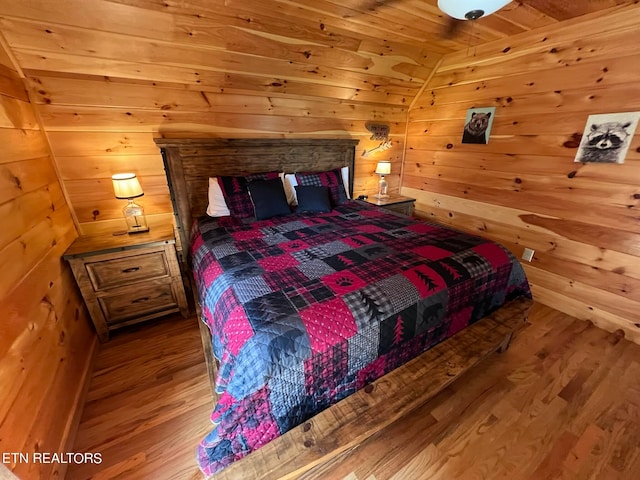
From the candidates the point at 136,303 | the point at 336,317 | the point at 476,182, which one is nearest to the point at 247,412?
the point at 336,317

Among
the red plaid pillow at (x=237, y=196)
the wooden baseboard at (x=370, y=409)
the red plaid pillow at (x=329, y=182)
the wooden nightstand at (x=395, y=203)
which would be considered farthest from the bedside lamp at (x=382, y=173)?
the wooden baseboard at (x=370, y=409)

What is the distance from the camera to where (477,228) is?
106 inches

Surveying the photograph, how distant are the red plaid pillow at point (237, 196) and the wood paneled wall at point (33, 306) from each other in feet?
3.49

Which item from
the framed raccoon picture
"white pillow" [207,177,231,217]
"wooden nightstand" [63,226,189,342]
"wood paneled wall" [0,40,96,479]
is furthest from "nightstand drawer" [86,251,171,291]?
the framed raccoon picture

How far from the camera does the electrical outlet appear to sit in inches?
89.8

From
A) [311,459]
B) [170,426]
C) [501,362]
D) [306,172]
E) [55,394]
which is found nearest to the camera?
[311,459]

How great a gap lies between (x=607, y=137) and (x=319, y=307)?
7.45ft

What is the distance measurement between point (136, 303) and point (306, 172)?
1758mm

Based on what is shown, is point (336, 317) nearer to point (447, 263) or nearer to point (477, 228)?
point (447, 263)

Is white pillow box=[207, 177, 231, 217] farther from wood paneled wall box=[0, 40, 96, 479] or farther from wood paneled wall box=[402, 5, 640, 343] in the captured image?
wood paneled wall box=[402, 5, 640, 343]

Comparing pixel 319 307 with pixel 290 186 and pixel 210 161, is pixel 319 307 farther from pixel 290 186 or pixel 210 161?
pixel 210 161

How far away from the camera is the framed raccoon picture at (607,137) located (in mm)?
1674

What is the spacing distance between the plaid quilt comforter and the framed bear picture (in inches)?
50.1

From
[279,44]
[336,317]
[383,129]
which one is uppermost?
[279,44]
